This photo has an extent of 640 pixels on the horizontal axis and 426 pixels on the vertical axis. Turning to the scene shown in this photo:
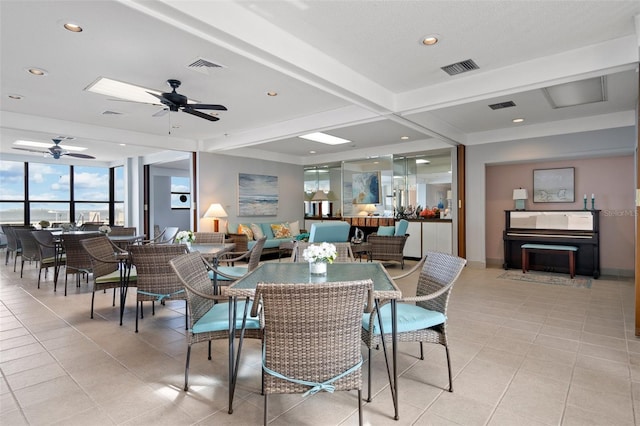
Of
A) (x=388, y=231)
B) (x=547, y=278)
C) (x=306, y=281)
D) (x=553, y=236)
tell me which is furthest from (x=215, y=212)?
(x=553, y=236)

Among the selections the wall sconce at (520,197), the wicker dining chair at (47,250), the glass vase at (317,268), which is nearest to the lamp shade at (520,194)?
the wall sconce at (520,197)

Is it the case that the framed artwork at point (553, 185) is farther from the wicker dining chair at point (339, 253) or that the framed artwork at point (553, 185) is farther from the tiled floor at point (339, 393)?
the wicker dining chair at point (339, 253)

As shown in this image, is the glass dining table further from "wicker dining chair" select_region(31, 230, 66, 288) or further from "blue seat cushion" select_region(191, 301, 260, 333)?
"wicker dining chair" select_region(31, 230, 66, 288)

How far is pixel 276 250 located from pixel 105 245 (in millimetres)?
4233

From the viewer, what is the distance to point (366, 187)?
9.16 m

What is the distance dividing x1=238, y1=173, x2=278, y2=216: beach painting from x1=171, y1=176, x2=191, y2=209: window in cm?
418

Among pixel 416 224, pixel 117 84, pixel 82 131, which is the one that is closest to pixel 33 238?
pixel 82 131

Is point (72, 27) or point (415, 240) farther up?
point (72, 27)

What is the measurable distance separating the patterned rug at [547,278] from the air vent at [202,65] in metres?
5.51

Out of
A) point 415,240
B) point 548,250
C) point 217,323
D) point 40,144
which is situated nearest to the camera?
point 217,323

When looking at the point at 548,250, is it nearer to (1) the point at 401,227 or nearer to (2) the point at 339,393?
(1) the point at 401,227

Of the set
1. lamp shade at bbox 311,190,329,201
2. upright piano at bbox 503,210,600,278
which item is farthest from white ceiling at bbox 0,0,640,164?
lamp shade at bbox 311,190,329,201

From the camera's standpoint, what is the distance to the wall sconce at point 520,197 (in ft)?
22.4

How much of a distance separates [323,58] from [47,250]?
5.42 m
